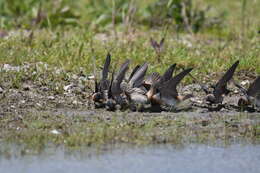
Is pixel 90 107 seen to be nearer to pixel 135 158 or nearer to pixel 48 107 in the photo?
pixel 48 107

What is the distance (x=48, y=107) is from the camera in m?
5.76

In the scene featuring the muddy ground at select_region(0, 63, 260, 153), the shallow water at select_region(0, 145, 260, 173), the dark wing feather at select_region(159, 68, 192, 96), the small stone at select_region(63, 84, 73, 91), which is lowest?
the shallow water at select_region(0, 145, 260, 173)

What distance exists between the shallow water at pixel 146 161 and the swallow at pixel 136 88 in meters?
1.01

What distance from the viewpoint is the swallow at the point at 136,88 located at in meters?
5.71

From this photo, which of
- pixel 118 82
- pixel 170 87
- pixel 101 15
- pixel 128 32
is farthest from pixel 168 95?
pixel 101 15

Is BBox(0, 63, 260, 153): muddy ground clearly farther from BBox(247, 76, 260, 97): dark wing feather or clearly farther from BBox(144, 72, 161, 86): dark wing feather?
BBox(144, 72, 161, 86): dark wing feather

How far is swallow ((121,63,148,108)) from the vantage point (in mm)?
5715

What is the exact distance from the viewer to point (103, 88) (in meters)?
5.85

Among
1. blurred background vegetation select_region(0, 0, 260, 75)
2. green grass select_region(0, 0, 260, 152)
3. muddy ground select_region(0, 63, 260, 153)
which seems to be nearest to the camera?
muddy ground select_region(0, 63, 260, 153)

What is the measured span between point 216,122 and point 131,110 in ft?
2.33

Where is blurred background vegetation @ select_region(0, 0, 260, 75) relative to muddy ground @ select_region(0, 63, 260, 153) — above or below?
above

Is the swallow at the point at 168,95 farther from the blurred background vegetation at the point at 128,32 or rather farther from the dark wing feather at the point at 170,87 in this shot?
the blurred background vegetation at the point at 128,32

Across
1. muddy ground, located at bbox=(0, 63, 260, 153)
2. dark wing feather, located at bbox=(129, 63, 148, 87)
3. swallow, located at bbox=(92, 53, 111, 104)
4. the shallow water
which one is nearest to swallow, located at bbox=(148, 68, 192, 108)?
muddy ground, located at bbox=(0, 63, 260, 153)

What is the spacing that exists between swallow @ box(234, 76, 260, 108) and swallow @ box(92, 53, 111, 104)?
3.61ft
